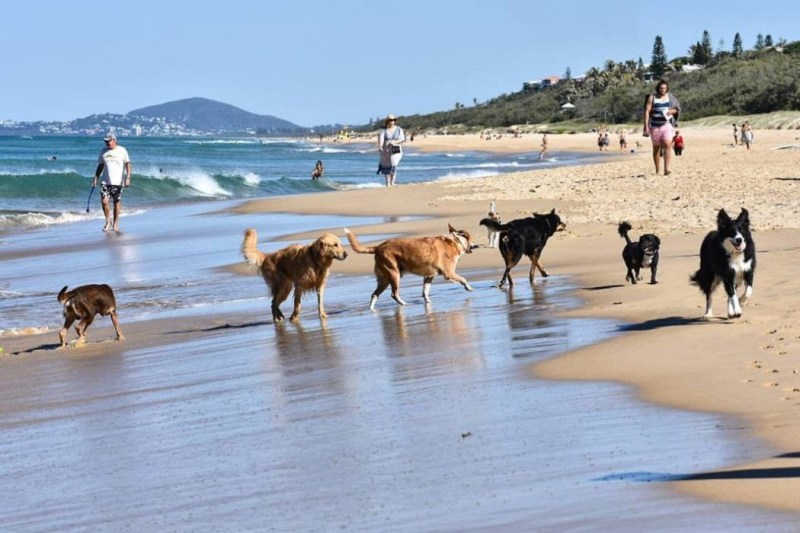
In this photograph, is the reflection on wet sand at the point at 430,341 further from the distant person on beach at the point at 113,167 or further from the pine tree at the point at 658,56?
the pine tree at the point at 658,56

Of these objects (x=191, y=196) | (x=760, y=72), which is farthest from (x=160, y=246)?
(x=760, y=72)

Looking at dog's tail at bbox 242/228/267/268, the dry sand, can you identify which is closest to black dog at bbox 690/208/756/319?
the dry sand

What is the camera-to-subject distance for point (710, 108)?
92375 mm

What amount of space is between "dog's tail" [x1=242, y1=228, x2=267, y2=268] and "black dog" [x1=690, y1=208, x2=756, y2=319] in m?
4.42

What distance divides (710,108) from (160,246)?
79864 millimetres

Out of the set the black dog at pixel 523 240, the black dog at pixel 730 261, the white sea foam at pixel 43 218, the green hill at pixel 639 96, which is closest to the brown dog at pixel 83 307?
the black dog at pixel 523 240

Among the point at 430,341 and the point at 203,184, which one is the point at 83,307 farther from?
the point at 203,184

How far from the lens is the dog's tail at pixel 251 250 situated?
36.6 ft

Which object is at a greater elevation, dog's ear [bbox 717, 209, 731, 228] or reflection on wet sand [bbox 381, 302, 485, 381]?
dog's ear [bbox 717, 209, 731, 228]

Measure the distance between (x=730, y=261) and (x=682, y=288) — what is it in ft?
5.87

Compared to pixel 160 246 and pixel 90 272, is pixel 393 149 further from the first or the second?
pixel 90 272

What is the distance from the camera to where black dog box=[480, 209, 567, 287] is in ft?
38.9

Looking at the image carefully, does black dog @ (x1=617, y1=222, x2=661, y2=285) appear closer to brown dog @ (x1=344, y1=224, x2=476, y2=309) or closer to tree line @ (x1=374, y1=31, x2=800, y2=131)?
brown dog @ (x1=344, y1=224, x2=476, y2=309)

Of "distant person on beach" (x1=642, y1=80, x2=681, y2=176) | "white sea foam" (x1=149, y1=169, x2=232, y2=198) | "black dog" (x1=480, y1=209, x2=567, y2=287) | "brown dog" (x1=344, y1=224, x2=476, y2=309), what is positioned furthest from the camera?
"white sea foam" (x1=149, y1=169, x2=232, y2=198)
